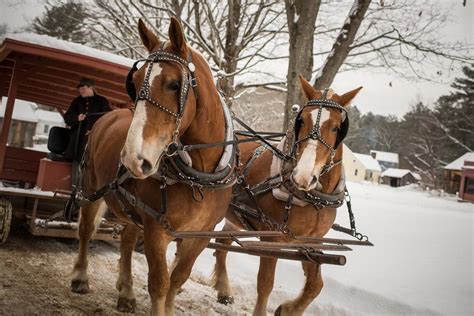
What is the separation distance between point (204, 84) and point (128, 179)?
0.90 metres

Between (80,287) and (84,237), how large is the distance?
0.48 meters

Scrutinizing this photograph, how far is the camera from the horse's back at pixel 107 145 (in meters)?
3.51

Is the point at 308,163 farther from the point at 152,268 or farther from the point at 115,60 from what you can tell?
the point at 115,60

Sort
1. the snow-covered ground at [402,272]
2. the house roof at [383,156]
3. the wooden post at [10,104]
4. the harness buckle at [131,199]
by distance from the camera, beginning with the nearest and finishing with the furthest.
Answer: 1. the harness buckle at [131,199]
2. the snow-covered ground at [402,272]
3. the wooden post at [10,104]
4. the house roof at [383,156]

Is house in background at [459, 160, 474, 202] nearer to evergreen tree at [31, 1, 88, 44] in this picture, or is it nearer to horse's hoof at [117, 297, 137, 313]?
horse's hoof at [117, 297, 137, 313]

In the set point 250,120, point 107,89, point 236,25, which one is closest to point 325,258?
point 107,89

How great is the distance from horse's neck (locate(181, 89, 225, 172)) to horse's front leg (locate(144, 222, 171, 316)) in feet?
1.59

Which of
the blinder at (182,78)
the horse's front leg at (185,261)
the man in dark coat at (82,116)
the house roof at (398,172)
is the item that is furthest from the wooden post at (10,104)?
the house roof at (398,172)

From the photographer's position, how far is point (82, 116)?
469 cm

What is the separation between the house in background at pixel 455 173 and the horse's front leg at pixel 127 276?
4044 mm

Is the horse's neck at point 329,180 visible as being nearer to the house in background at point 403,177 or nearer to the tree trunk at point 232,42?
the house in background at point 403,177

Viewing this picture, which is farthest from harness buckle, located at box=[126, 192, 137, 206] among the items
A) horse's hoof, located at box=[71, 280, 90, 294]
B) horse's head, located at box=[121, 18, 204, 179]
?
horse's hoof, located at box=[71, 280, 90, 294]

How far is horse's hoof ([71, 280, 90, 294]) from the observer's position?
13.1ft

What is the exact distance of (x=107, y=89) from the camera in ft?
19.4
